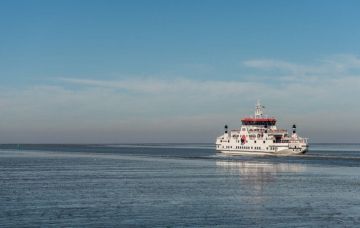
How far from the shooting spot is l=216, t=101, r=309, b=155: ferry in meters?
160

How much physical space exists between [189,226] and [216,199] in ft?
52.1

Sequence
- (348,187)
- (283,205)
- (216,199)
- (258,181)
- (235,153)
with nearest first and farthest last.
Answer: (283,205) → (216,199) → (348,187) → (258,181) → (235,153)

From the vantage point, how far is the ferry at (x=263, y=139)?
524 ft

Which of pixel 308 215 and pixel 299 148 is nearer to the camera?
pixel 308 215

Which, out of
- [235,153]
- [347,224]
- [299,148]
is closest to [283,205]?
[347,224]

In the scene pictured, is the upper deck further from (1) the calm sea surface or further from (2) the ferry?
(1) the calm sea surface

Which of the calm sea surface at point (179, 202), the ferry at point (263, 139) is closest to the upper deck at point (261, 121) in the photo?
the ferry at point (263, 139)

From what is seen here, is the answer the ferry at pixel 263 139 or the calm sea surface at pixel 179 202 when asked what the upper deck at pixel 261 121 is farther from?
the calm sea surface at pixel 179 202

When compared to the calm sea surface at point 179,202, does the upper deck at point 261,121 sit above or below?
above

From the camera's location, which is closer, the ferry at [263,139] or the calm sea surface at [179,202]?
the calm sea surface at [179,202]

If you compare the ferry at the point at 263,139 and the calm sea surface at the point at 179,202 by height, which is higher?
the ferry at the point at 263,139

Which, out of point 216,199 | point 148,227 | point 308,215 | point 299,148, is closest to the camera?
point 148,227

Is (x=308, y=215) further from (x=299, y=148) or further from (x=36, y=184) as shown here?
(x=299, y=148)

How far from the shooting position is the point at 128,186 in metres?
70.6
